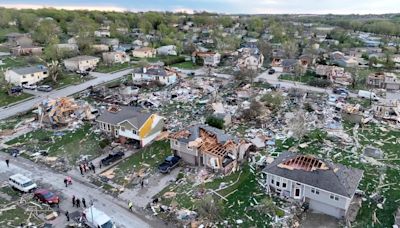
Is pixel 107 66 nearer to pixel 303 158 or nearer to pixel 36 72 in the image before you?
pixel 36 72

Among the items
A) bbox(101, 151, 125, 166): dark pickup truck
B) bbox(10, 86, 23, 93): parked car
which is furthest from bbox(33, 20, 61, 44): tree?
bbox(101, 151, 125, 166): dark pickup truck

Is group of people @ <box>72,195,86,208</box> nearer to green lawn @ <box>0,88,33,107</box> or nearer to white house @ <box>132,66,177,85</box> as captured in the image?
green lawn @ <box>0,88,33,107</box>

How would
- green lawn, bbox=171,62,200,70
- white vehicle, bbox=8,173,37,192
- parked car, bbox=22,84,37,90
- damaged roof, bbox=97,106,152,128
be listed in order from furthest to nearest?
green lawn, bbox=171,62,200,70 → parked car, bbox=22,84,37,90 → damaged roof, bbox=97,106,152,128 → white vehicle, bbox=8,173,37,192

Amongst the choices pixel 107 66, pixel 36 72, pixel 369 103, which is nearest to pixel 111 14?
pixel 107 66

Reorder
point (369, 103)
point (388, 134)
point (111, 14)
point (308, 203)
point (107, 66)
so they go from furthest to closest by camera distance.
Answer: point (111, 14)
point (107, 66)
point (369, 103)
point (388, 134)
point (308, 203)

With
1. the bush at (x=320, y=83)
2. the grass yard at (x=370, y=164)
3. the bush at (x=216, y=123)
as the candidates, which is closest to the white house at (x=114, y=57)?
the bush at (x=320, y=83)

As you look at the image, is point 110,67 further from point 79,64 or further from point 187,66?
point 187,66
